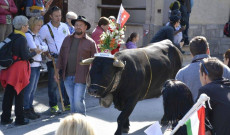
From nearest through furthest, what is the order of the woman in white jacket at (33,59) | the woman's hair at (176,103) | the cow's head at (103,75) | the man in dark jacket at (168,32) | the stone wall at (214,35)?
1. the woman's hair at (176,103)
2. the cow's head at (103,75)
3. the woman in white jacket at (33,59)
4. the man in dark jacket at (168,32)
5. the stone wall at (214,35)

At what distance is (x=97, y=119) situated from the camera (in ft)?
25.8

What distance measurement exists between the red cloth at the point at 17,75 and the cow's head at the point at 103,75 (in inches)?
55.0

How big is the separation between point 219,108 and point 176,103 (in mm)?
574

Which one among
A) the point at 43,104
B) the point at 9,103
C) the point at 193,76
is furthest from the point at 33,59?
the point at 193,76

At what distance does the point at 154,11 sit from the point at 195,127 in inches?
395

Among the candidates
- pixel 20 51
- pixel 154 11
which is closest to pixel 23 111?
pixel 20 51

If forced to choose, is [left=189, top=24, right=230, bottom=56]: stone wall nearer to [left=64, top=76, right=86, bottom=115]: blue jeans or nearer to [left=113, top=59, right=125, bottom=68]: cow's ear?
[left=64, top=76, right=86, bottom=115]: blue jeans

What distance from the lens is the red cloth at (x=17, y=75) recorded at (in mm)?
6828

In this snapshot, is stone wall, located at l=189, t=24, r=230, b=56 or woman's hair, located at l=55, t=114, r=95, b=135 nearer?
woman's hair, located at l=55, t=114, r=95, b=135

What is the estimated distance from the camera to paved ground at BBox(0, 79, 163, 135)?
6961 millimetres

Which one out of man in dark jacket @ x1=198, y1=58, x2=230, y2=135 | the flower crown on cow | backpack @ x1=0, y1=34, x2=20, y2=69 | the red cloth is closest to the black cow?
the flower crown on cow

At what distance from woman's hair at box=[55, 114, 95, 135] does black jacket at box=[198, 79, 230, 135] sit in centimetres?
148

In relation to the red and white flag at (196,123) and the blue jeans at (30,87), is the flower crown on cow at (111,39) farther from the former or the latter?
the red and white flag at (196,123)

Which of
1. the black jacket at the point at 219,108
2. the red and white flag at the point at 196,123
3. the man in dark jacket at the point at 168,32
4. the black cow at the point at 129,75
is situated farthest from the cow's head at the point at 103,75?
the man in dark jacket at the point at 168,32
